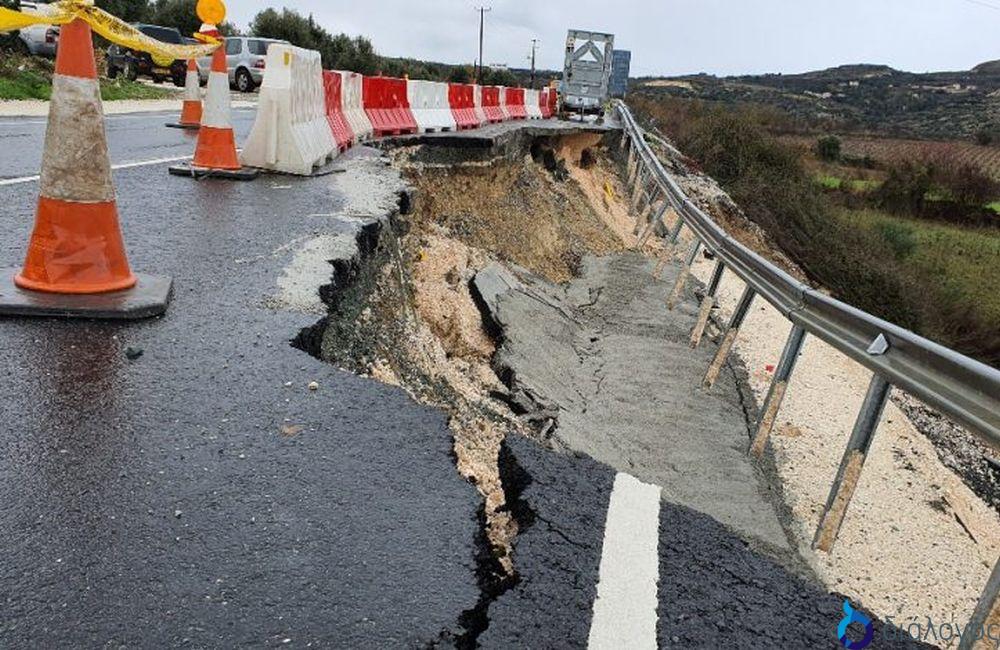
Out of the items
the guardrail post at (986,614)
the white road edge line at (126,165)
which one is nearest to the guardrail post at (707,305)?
the white road edge line at (126,165)

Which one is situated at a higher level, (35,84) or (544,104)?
(35,84)

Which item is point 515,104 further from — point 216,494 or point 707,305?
point 216,494

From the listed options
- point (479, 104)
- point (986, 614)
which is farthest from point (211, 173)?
point (479, 104)

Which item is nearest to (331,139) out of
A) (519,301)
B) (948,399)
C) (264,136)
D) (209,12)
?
(264,136)

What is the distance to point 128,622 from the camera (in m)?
1.96

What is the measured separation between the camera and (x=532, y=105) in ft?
89.5

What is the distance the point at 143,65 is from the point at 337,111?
24112mm

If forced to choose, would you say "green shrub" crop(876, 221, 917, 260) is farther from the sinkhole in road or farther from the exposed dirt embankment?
the sinkhole in road

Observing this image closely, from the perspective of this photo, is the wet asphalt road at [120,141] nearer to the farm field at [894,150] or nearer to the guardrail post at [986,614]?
the guardrail post at [986,614]

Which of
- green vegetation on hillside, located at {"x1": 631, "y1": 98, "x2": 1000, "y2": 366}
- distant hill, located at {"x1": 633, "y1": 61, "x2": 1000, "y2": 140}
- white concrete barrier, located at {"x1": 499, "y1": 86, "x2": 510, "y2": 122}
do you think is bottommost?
distant hill, located at {"x1": 633, "y1": 61, "x2": 1000, "y2": 140}

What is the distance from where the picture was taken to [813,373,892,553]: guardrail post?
12.7 feet

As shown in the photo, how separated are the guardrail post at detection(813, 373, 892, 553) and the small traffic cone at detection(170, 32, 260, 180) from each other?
5.90 meters

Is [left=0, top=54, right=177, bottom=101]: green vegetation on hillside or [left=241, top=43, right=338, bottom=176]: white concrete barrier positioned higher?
[left=241, top=43, right=338, bottom=176]: white concrete barrier
